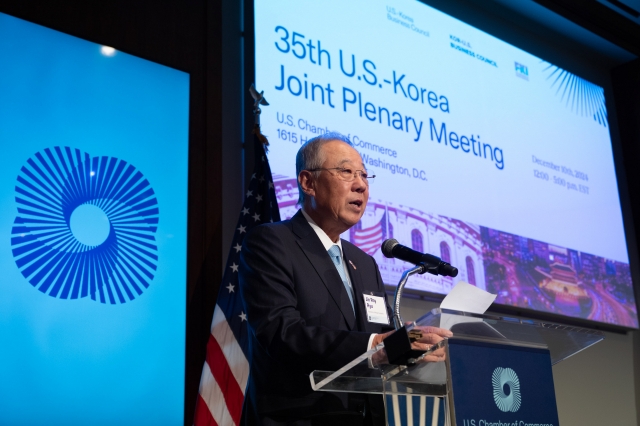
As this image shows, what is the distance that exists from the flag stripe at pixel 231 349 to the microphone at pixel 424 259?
125 centimetres

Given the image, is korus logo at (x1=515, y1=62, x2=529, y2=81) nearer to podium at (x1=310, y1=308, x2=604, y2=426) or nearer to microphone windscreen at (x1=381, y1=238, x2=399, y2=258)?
microphone windscreen at (x1=381, y1=238, x2=399, y2=258)

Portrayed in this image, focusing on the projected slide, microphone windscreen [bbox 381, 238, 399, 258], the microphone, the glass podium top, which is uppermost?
the projected slide

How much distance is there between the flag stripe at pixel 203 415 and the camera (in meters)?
2.87

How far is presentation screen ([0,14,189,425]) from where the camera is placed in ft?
9.19

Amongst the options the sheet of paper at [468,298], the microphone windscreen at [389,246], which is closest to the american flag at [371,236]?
the microphone windscreen at [389,246]

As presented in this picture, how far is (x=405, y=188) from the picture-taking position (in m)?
4.11

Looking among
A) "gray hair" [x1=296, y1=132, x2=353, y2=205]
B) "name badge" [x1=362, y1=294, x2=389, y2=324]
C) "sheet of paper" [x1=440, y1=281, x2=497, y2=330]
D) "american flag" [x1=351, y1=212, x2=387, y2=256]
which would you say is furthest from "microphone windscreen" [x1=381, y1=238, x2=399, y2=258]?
"american flag" [x1=351, y1=212, x2=387, y2=256]

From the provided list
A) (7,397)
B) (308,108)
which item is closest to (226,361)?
(7,397)

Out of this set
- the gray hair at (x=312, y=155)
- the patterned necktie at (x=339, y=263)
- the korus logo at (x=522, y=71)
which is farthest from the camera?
the korus logo at (x=522, y=71)

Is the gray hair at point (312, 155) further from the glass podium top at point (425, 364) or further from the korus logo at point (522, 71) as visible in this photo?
the korus logo at point (522, 71)

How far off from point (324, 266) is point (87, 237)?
1293mm

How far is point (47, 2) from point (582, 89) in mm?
4430

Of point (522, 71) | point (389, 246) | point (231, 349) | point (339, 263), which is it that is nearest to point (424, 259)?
point (389, 246)

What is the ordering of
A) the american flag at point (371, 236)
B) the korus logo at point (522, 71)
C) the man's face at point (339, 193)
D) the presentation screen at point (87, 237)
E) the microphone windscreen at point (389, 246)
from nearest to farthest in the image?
the microphone windscreen at point (389, 246)
the man's face at point (339, 193)
the presentation screen at point (87, 237)
the american flag at point (371, 236)
the korus logo at point (522, 71)
